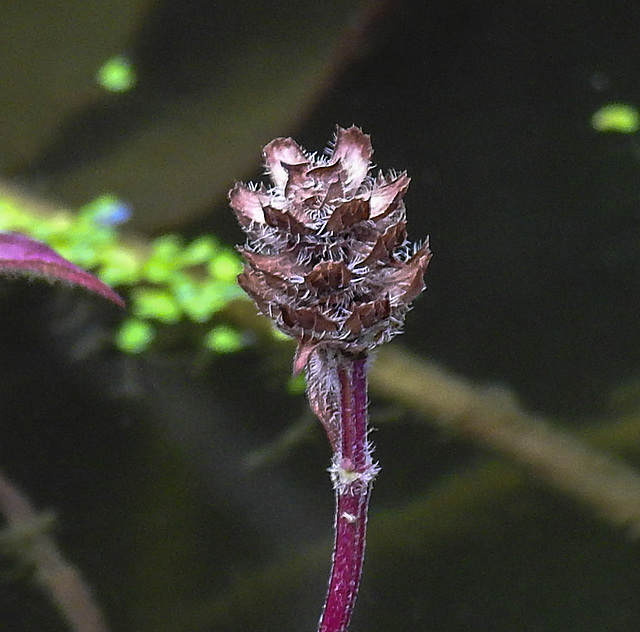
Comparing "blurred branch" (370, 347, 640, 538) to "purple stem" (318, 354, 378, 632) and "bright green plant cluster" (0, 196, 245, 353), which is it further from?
"purple stem" (318, 354, 378, 632)

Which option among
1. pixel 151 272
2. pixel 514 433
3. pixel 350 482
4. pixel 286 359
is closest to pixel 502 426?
pixel 514 433

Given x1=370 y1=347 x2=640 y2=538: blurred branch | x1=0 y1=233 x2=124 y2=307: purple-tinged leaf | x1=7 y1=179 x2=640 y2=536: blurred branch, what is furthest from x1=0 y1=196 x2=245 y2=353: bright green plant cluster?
x1=0 y1=233 x2=124 y2=307: purple-tinged leaf

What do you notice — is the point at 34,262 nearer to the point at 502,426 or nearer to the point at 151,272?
the point at 151,272

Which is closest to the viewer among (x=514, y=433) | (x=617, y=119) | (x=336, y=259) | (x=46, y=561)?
(x=336, y=259)

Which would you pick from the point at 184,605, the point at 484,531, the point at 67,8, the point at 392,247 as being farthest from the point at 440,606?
the point at 67,8

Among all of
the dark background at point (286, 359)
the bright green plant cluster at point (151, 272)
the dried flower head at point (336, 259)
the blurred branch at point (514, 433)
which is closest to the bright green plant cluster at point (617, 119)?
the dark background at point (286, 359)

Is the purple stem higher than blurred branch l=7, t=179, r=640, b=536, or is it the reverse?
blurred branch l=7, t=179, r=640, b=536

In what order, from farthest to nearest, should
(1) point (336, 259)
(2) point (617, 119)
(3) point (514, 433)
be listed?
1. (2) point (617, 119)
2. (3) point (514, 433)
3. (1) point (336, 259)
